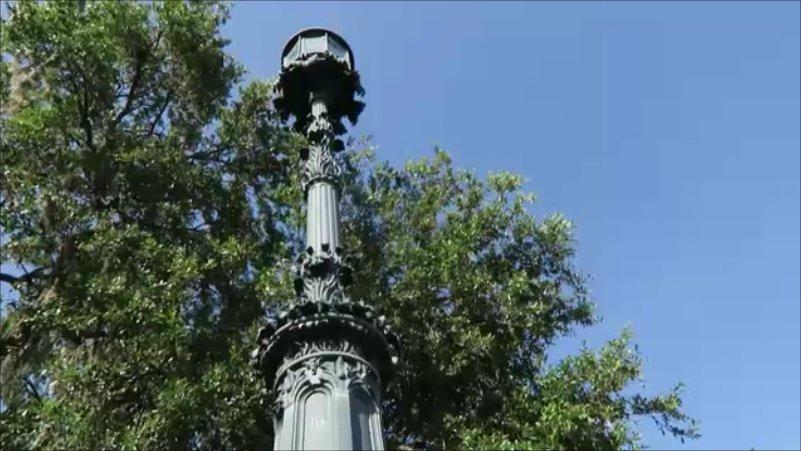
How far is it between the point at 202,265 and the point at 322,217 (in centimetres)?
712

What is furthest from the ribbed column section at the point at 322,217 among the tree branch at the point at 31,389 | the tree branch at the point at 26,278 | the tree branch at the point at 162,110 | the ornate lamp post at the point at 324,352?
the tree branch at the point at 162,110

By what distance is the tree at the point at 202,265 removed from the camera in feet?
40.7

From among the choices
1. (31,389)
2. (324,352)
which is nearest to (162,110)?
(31,389)

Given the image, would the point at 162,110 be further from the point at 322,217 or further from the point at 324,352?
the point at 324,352

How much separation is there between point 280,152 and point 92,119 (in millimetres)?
3672

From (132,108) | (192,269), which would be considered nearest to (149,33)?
(132,108)

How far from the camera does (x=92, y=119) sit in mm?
16094

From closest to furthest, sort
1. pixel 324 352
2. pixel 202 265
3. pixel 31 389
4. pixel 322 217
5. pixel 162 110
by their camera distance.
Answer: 1. pixel 324 352
2. pixel 322 217
3. pixel 31 389
4. pixel 202 265
5. pixel 162 110

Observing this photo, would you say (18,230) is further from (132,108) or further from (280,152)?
(280,152)

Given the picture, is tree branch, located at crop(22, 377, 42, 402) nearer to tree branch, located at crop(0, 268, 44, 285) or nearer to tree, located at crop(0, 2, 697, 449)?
tree, located at crop(0, 2, 697, 449)

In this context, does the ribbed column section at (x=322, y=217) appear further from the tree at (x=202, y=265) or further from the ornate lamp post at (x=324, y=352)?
the tree at (x=202, y=265)

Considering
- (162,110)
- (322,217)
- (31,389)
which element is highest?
(162,110)

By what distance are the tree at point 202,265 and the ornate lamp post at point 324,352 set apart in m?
5.14

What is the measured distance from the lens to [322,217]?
747 cm
